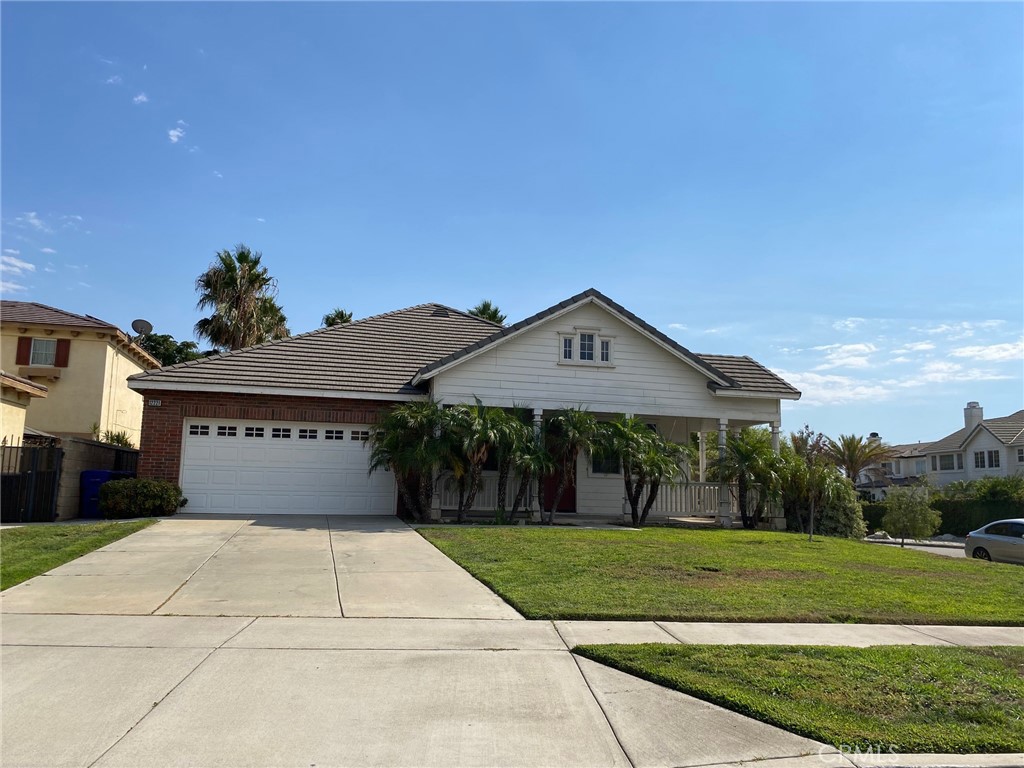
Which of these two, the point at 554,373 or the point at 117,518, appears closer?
the point at 117,518

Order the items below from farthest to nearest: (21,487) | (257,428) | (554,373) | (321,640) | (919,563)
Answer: (554,373) < (257,428) < (21,487) < (919,563) < (321,640)

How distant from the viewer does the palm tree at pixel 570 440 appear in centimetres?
1706

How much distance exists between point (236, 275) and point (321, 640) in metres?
27.2

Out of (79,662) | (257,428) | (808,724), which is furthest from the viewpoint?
(257,428)

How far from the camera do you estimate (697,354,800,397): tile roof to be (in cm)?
2023

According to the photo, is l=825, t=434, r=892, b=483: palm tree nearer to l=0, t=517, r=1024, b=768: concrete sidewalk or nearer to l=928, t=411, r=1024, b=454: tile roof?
l=928, t=411, r=1024, b=454: tile roof

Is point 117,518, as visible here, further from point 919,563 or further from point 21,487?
point 919,563

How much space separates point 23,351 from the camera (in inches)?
1123

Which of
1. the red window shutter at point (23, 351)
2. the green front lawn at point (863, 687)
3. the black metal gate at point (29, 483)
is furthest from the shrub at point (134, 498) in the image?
the red window shutter at point (23, 351)

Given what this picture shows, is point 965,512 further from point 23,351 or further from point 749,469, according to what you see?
point 23,351

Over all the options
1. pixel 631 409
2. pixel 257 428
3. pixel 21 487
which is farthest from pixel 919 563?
pixel 21 487

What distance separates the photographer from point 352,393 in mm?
18000

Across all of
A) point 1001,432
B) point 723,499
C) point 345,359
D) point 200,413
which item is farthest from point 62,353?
point 1001,432

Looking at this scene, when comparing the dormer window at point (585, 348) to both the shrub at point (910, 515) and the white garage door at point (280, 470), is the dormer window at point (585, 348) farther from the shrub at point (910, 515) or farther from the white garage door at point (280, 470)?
the shrub at point (910, 515)
